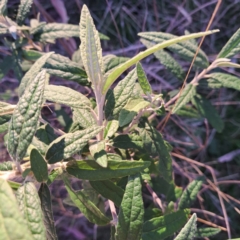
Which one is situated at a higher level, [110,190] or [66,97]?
[66,97]

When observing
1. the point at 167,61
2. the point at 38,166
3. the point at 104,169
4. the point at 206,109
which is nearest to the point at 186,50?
the point at 167,61

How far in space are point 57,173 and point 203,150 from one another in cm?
100

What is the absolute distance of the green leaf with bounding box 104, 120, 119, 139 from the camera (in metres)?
0.91

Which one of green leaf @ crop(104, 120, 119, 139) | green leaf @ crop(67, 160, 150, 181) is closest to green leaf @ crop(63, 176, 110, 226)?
green leaf @ crop(67, 160, 150, 181)

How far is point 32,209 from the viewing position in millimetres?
649

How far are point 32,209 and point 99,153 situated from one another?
216 mm

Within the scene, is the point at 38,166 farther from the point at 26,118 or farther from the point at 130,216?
the point at 130,216

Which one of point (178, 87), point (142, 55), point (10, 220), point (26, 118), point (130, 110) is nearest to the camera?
point (10, 220)

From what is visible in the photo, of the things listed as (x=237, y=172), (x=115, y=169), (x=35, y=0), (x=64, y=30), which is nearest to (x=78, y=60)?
(x=64, y=30)

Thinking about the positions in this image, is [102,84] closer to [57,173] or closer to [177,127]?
[57,173]

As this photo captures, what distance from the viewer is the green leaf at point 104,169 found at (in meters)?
0.80

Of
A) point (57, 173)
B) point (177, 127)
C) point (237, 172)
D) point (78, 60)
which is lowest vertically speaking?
point (237, 172)

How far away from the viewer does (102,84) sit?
78cm

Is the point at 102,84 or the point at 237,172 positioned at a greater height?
the point at 102,84
